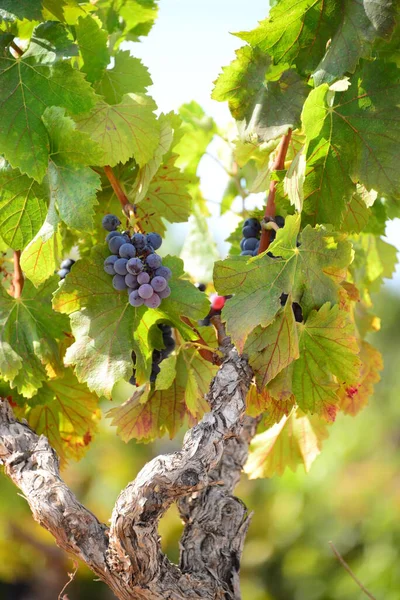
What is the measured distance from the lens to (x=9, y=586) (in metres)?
4.00

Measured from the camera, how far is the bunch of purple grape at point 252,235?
949 mm

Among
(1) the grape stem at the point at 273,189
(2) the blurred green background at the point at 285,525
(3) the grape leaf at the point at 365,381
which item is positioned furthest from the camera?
(2) the blurred green background at the point at 285,525

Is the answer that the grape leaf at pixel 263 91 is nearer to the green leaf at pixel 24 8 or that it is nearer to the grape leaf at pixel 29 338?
the green leaf at pixel 24 8

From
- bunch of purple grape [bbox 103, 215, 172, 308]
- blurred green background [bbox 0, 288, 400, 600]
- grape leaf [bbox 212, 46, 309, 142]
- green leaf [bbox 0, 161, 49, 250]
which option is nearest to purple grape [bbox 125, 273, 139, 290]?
bunch of purple grape [bbox 103, 215, 172, 308]

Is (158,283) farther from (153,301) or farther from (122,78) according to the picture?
(122,78)

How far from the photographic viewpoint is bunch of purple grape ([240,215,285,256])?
949 millimetres

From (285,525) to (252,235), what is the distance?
314 cm

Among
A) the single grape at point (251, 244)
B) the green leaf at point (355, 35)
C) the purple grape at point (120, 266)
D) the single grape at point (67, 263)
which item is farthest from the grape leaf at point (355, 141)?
the single grape at point (67, 263)

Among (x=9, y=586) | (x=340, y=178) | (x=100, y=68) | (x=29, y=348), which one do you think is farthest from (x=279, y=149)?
(x=9, y=586)

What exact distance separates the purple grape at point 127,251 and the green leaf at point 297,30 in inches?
10.9

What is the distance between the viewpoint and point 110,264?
865 millimetres

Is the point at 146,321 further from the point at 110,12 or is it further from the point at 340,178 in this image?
the point at 110,12

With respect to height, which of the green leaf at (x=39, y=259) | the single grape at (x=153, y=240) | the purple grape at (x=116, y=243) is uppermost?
the single grape at (x=153, y=240)

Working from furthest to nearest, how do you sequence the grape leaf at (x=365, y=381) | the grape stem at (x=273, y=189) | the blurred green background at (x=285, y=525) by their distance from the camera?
the blurred green background at (x=285, y=525)
the grape leaf at (x=365, y=381)
the grape stem at (x=273, y=189)
